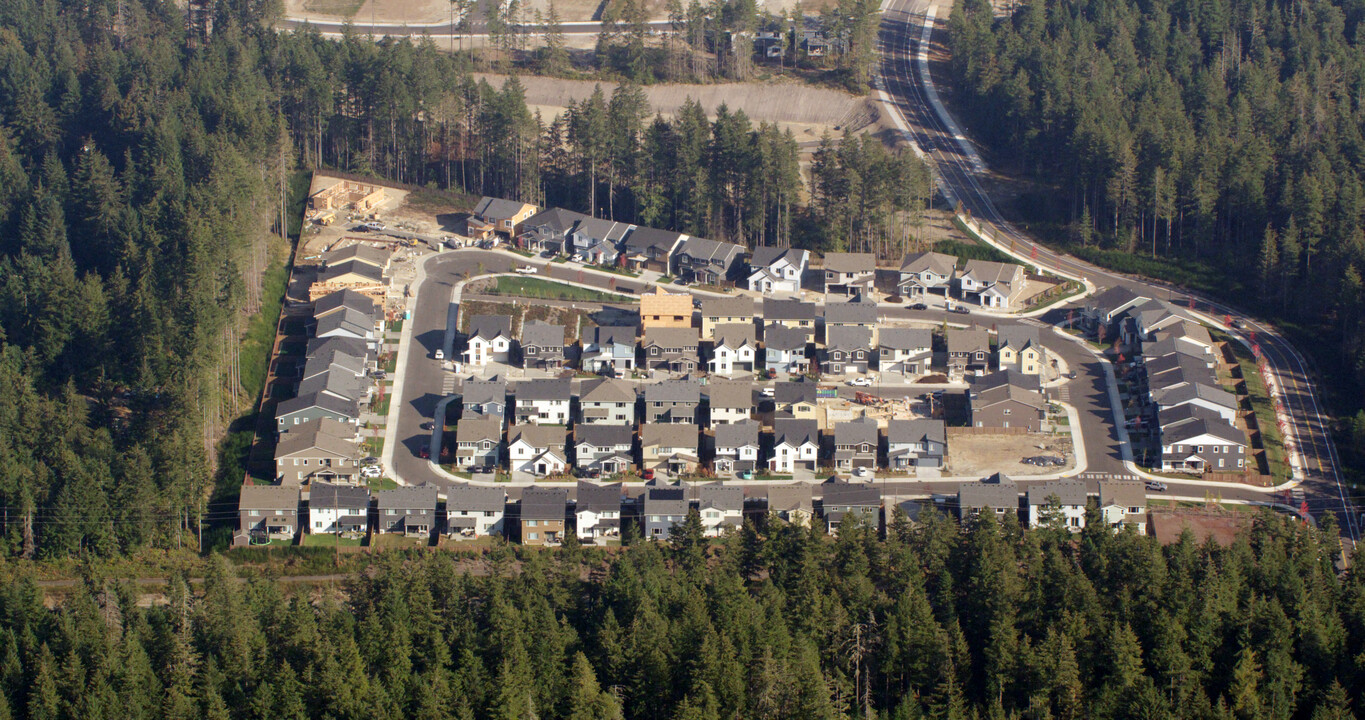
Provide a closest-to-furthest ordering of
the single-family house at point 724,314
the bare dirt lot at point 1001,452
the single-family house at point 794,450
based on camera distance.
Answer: the bare dirt lot at point 1001,452 < the single-family house at point 794,450 < the single-family house at point 724,314

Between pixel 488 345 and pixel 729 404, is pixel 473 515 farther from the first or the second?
pixel 488 345

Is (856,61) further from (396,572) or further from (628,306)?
(396,572)

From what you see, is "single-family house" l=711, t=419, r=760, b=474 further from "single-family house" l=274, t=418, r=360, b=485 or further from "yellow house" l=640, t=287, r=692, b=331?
"single-family house" l=274, t=418, r=360, b=485

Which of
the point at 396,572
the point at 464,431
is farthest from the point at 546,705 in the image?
the point at 464,431

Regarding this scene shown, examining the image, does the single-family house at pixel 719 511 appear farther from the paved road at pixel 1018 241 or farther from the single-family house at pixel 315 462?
the paved road at pixel 1018 241

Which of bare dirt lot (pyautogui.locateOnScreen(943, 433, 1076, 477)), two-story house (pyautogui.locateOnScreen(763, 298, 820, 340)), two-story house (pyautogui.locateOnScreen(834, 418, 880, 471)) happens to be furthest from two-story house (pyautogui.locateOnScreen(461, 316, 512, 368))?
bare dirt lot (pyautogui.locateOnScreen(943, 433, 1076, 477))

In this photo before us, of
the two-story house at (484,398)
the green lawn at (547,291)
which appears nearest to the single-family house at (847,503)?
the two-story house at (484,398)

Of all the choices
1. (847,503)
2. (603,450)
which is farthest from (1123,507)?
(603,450)
